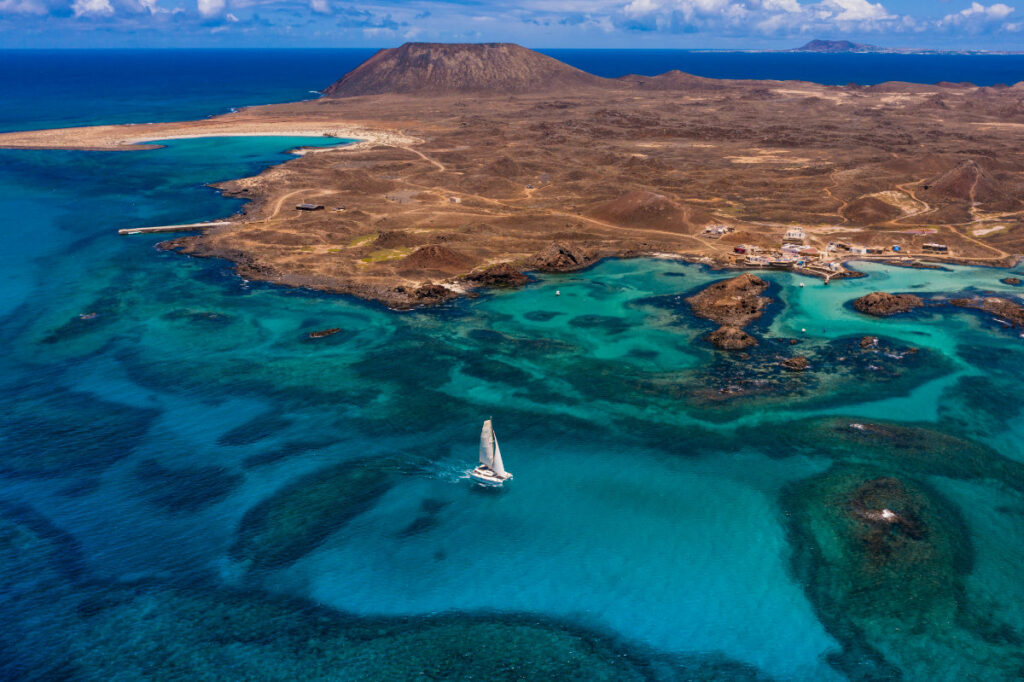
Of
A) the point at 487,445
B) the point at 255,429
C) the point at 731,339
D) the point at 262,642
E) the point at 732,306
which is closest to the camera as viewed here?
the point at 262,642

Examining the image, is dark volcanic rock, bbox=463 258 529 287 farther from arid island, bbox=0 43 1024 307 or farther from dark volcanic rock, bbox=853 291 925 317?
dark volcanic rock, bbox=853 291 925 317

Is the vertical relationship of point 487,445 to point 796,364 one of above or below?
below

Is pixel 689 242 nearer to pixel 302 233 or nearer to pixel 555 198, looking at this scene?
pixel 555 198

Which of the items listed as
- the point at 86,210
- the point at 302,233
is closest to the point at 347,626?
the point at 302,233

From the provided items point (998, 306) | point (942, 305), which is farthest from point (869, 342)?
point (998, 306)

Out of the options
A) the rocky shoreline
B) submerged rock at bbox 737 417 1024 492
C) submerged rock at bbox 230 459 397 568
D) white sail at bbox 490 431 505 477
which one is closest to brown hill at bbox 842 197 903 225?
the rocky shoreline

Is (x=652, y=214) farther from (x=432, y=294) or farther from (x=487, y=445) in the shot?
(x=487, y=445)

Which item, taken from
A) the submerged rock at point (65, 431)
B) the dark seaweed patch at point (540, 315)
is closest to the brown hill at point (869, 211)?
the dark seaweed patch at point (540, 315)

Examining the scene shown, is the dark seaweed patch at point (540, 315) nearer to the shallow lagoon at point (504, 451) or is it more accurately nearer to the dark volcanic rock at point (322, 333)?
the shallow lagoon at point (504, 451)
